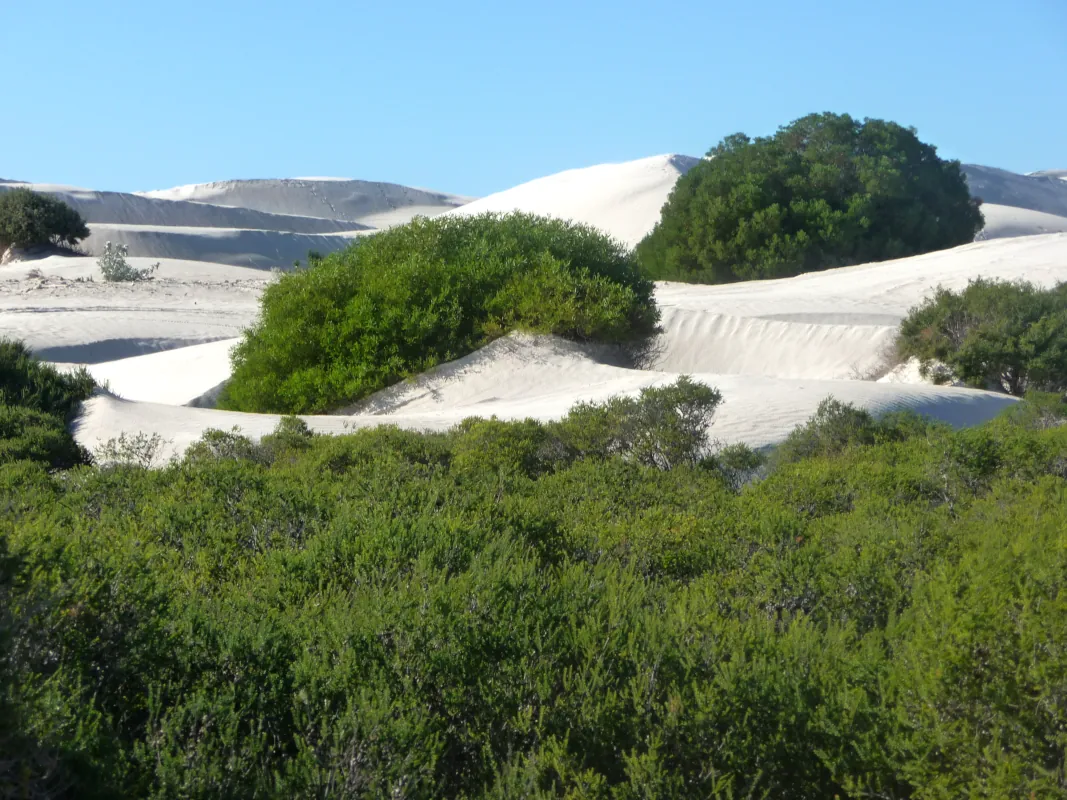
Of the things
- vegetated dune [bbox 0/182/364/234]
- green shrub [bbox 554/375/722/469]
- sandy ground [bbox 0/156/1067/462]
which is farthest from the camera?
vegetated dune [bbox 0/182/364/234]

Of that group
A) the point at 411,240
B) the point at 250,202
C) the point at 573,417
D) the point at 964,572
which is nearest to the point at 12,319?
the point at 411,240

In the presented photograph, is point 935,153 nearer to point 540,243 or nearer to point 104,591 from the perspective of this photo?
point 540,243

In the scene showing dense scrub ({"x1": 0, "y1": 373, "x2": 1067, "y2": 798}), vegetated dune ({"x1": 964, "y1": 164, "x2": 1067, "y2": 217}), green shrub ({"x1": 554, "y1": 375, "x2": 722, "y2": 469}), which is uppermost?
vegetated dune ({"x1": 964, "y1": 164, "x2": 1067, "y2": 217})

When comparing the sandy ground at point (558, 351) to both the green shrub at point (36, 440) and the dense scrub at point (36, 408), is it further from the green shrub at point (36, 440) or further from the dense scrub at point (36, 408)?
the green shrub at point (36, 440)

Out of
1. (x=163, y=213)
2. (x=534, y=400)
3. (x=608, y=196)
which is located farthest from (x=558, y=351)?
(x=163, y=213)

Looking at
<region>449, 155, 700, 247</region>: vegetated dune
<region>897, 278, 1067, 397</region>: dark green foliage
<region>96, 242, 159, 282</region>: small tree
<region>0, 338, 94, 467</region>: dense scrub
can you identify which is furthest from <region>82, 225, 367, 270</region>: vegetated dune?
<region>897, 278, 1067, 397</region>: dark green foliage

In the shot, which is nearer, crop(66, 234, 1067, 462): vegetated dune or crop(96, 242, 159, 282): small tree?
crop(66, 234, 1067, 462): vegetated dune

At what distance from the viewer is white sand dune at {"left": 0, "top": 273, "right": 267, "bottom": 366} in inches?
1042

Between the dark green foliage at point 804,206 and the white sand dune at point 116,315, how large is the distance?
15491 mm

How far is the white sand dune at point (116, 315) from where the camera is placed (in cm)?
2647

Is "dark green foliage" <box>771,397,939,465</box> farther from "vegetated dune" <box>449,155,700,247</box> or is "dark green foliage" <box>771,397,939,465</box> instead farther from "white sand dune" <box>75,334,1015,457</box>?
"vegetated dune" <box>449,155,700,247</box>

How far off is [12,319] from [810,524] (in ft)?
85.4

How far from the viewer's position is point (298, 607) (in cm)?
466

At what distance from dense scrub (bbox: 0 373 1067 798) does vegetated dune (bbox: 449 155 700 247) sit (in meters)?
60.3
